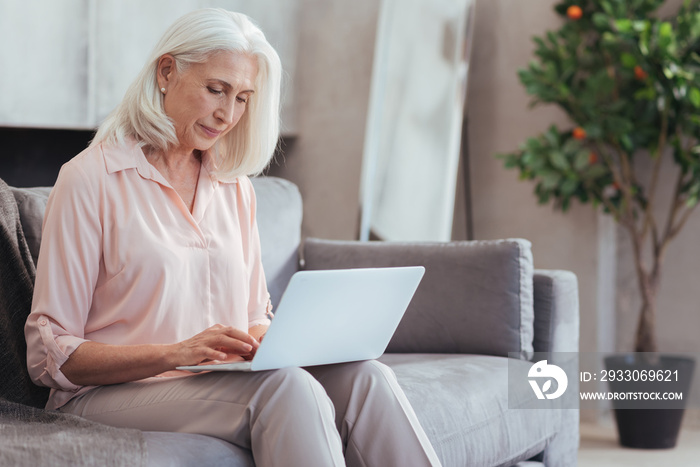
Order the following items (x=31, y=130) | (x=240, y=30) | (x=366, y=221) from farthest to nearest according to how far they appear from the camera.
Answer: (x=366, y=221) → (x=31, y=130) → (x=240, y=30)

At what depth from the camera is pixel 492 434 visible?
1.73m

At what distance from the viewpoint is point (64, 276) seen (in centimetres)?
130

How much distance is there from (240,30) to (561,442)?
1236mm

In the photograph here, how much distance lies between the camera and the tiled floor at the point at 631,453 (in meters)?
2.53

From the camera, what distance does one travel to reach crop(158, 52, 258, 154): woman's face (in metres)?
1.45

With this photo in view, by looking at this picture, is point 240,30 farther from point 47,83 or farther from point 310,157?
point 310,157

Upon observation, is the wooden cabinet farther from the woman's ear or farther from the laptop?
the laptop

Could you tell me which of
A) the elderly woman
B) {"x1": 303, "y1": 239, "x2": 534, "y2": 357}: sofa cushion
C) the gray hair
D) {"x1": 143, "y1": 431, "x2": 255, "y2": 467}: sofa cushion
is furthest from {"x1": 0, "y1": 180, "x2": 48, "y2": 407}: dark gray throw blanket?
{"x1": 303, "y1": 239, "x2": 534, "y2": 357}: sofa cushion

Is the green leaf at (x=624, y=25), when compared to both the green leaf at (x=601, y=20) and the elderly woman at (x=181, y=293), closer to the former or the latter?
the green leaf at (x=601, y=20)

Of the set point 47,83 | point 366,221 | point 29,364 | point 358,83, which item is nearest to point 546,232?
point 366,221

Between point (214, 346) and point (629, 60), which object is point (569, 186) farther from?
point (214, 346)

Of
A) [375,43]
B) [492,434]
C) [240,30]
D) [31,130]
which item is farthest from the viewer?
[375,43]

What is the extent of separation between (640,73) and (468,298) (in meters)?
1.09

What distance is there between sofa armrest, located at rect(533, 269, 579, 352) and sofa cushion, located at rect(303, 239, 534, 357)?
41 mm
